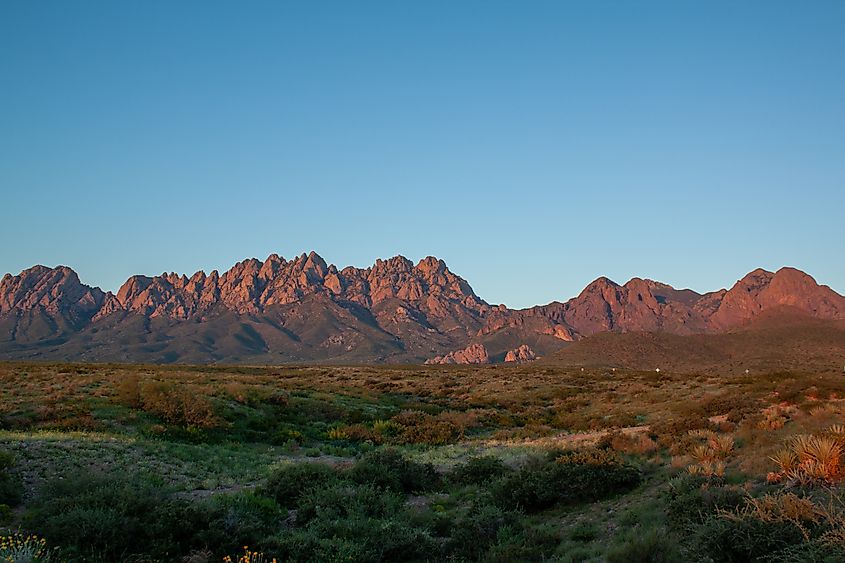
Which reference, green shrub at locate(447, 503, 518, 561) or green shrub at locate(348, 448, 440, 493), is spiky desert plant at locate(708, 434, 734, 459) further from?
green shrub at locate(348, 448, 440, 493)

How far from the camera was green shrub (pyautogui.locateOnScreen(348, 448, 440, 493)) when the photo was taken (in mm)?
15359

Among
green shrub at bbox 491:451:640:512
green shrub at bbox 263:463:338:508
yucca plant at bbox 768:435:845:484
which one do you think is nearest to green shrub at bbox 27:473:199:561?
green shrub at bbox 263:463:338:508

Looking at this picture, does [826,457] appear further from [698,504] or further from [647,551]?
[647,551]

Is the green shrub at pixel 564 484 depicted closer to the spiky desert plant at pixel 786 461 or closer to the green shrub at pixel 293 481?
the spiky desert plant at pixel 786 461

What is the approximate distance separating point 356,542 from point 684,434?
1376 cm

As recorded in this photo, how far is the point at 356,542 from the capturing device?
10.7 metres

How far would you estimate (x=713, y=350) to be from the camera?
118m

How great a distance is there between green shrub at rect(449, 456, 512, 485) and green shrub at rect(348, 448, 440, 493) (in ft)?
2.05

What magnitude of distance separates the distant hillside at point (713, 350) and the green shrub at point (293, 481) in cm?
8904

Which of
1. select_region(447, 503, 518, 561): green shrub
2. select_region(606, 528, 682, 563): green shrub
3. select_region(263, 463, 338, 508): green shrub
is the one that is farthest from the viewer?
select_region(263, 463, 338, 508): green shrub

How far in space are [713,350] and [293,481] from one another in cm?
12075

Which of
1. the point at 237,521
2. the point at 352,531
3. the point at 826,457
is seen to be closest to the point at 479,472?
the point at 352,531

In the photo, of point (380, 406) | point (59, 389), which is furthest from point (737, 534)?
point (59, 389)

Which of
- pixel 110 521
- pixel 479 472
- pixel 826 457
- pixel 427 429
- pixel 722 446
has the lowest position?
pixel 427 429
